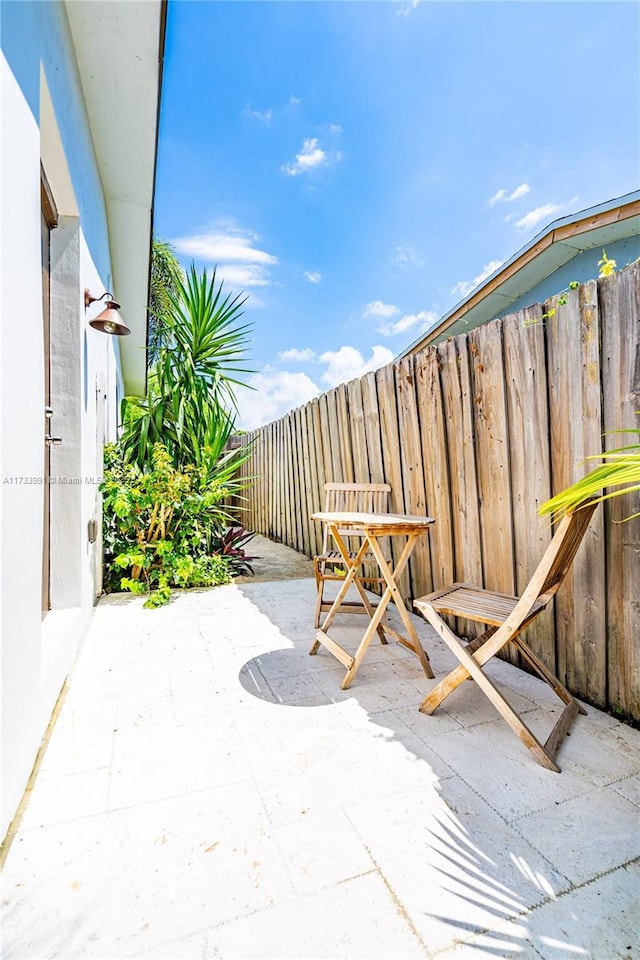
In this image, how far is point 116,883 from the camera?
1047 millimetres

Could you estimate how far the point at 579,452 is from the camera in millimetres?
1882

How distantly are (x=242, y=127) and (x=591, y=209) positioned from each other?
438 cm

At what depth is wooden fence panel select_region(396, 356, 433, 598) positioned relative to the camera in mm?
2938

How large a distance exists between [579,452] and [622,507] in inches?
11.4

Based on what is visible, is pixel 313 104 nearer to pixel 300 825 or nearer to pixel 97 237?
pixel 97 237

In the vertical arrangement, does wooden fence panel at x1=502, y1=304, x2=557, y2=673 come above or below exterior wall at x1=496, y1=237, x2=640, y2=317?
below

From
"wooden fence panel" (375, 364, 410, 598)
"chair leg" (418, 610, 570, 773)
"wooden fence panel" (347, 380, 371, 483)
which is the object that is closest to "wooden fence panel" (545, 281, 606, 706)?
"chair leg" (418, 610, 570, 773)

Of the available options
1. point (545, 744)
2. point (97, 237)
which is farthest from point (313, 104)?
point (545, 744)

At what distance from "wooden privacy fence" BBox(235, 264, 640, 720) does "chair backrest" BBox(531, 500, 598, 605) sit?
0.80 feet

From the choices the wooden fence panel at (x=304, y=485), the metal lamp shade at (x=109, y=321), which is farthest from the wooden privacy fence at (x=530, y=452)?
the metal lamp shade at (x=109, y=321)

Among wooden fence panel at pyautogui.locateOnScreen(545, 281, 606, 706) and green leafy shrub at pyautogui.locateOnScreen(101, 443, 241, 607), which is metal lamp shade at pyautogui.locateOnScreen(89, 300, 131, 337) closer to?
green leafy shrub at pyautogui.locateOnScreen(101, 443, 241, 607)

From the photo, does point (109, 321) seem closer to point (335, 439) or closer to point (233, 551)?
point (335, 439)

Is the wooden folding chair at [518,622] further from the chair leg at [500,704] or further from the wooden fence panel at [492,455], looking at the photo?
the wooden fence panel at [492,455]

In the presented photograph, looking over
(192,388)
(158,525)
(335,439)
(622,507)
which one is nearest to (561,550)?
(622,507)
